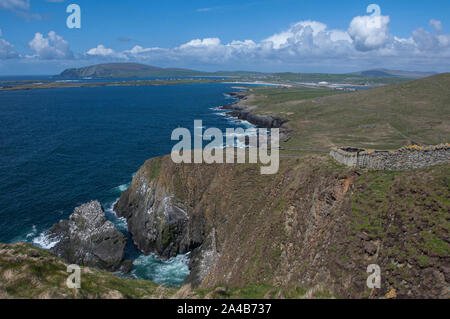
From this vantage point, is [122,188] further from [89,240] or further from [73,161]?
[73,161]

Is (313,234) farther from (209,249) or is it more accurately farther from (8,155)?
(8,155)

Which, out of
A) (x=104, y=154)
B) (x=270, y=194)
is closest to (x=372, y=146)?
(x=270, y=194)

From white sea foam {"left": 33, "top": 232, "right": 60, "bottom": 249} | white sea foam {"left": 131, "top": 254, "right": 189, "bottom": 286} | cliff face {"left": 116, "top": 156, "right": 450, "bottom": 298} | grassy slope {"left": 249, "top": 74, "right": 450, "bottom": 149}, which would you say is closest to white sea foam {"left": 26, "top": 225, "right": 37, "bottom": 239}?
white sea foam {"left": 33, "top": 232, "right": 60, "bottom": 249}

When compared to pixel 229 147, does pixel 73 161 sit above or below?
below

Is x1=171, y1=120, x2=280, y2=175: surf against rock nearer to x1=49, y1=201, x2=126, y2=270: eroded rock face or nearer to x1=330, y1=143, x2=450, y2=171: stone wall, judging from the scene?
x1=330, y1=143, x2=450, y2=171: stone wall

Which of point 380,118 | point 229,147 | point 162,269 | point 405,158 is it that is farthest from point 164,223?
point 380,118

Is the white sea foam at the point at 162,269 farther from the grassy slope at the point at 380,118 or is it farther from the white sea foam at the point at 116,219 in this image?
the grassy slope at the point at 380,118
